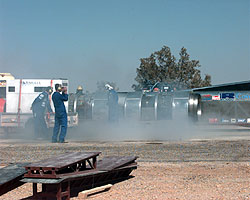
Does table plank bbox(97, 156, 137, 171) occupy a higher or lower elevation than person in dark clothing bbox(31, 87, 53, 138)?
lower

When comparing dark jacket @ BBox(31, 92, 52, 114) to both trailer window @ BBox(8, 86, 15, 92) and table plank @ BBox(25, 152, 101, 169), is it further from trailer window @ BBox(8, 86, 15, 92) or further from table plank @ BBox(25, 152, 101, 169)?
table plank @ BBox(25, 152, 101, 169)

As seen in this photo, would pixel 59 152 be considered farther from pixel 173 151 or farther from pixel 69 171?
pixel 69 171

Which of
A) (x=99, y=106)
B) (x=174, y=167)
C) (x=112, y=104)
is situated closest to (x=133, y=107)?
(x=99, y=106)

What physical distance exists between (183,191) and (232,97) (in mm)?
17102

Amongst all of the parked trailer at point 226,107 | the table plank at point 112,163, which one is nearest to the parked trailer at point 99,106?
the parked trailer at point 226,107

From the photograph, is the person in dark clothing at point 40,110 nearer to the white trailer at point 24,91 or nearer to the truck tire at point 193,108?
the white trailer at point 24,91

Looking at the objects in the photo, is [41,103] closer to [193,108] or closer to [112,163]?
[193,108]

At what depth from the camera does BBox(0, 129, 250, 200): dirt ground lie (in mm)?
7055

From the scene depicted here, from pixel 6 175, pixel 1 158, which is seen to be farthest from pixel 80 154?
pixel 1 158

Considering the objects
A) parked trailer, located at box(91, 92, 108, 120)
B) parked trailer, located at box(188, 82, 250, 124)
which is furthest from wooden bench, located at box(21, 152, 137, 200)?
parked trailer, located at box(188, 82, 250, 124)

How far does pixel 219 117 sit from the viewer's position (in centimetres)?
2339

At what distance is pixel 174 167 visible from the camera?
946 centimetres

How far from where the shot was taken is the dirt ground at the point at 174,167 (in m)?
7.05

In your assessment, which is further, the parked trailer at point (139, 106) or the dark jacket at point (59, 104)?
the parked trailer at point (139, 106)
